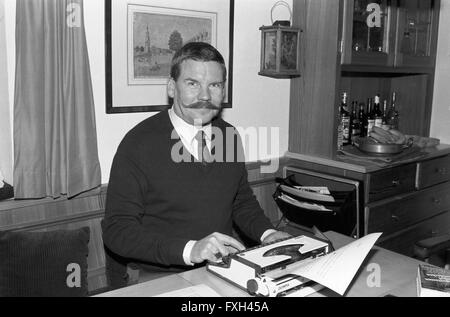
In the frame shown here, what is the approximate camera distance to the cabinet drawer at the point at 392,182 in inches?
105

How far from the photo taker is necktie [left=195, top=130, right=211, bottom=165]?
74.4 inches

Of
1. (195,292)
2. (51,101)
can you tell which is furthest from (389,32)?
(195,292)

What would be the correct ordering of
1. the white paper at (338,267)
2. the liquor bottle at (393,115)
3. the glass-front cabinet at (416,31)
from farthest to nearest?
the liquor bottle at (393,115) < the glass-front cabinet at (416,31) < the white paper at (338,267)

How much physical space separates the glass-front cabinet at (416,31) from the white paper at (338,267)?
207 cm

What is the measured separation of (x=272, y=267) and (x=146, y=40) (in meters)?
1.38

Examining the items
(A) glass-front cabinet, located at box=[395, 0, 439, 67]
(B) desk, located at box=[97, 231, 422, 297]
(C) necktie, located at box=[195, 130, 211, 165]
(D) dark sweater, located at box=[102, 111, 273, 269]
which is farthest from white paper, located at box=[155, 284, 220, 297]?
(A) glass-front cabinet, located at box=[395, 0, 439, 67]

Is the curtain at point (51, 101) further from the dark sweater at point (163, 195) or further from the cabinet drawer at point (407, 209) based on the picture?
the cabinet drawer at point (407, 209)

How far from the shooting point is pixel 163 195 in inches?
71.1

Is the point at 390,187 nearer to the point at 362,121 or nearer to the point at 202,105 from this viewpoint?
the point at 362,121

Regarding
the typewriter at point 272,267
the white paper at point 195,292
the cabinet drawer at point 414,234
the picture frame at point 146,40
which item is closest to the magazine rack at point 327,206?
the cabinet drawer at point 414,234

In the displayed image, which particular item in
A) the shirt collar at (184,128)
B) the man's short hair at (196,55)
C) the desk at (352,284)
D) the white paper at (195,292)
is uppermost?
the man's short hair at (196,55)

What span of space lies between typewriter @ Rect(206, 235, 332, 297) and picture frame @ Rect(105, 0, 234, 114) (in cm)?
111

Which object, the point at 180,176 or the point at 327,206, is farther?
the point at 327,206

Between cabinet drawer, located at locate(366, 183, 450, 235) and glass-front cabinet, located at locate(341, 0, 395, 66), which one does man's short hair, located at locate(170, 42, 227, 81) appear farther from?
cabinet drawer, located at locate(366, 183, 450, 235)
